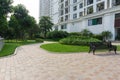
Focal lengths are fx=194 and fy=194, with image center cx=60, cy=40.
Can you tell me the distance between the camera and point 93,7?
155ft

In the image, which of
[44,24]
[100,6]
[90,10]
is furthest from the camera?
[44,24]

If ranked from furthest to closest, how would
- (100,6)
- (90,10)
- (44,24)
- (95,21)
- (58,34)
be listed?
(44,24) < (58,34) < (90,10) < (95,21) < (100,6)

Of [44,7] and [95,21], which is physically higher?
[44,7]

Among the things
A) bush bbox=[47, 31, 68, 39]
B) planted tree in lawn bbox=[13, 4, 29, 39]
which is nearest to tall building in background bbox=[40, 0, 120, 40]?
bush bbox=[47, 31, 68, 39]

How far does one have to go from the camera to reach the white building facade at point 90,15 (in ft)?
128

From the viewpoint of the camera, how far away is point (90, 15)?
46.7 m

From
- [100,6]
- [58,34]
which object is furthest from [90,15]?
[58,34]

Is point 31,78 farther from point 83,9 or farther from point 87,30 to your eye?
point 83,9

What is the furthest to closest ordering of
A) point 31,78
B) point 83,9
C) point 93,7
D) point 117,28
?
point 83,9 < point 93,7 < point 117,28 < point 31,78

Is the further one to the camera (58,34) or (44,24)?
(44,24)

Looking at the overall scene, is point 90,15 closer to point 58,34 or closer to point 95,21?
point 95,21

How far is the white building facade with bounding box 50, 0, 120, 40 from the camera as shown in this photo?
1531 inches

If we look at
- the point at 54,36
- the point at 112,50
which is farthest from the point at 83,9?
the point at 112,50

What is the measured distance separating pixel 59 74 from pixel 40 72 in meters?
0.87
